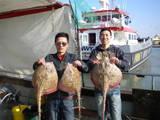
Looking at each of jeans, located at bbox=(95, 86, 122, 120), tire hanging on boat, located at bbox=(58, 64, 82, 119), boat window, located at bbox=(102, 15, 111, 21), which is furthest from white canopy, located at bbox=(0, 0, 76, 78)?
boat window, located at bbox=(102, 15, 111, 21)

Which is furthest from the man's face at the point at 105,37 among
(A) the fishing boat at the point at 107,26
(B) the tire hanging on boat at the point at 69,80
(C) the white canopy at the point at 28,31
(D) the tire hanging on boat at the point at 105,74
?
(A) the fishing boat at the point at 107,26

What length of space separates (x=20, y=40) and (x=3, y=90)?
112cm

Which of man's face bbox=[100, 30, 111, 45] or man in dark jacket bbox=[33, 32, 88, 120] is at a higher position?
man's face bbox=[100, 30, 111, 45]

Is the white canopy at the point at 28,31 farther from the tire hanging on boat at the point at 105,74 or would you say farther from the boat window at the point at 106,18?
the boat window at the point at 106,18

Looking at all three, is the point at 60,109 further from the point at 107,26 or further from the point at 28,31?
the point at 107,26

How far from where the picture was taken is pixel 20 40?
21.1 ft

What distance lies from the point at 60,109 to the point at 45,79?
1.63 feet

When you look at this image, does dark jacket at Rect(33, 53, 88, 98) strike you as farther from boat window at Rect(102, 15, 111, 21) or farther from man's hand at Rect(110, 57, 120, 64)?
boat window at Rect(102, 15, 111, 21)

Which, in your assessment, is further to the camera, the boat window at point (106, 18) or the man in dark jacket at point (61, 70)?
the boat window at point (106, 18)

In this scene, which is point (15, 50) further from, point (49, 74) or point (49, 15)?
point (49, 74)

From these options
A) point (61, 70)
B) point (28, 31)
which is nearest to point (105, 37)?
point (61, 70)

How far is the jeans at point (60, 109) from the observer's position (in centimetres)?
377

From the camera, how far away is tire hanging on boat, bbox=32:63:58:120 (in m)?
3.58

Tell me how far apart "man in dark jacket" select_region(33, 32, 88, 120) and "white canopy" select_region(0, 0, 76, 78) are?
183 centimetres
